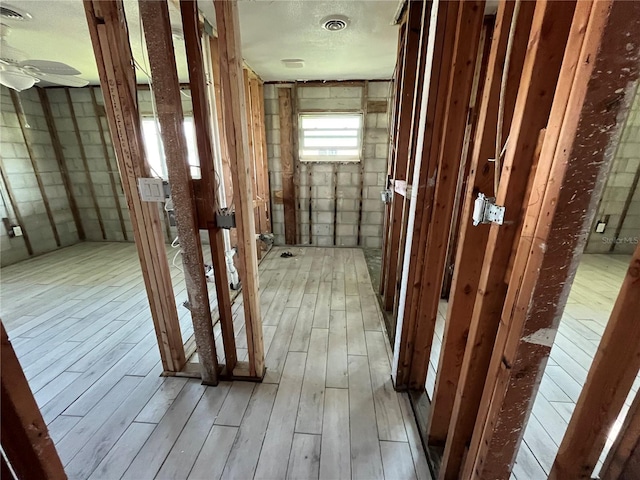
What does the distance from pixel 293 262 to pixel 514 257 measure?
3282mm

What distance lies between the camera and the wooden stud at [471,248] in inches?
32.1

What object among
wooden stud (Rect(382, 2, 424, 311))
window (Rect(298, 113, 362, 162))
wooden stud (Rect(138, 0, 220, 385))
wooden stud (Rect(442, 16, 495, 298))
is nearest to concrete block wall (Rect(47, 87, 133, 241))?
window (Rect(298, 113, 362, 162))

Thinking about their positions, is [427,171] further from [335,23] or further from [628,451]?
[335,23]

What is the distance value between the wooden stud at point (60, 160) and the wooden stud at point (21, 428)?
18.4ft

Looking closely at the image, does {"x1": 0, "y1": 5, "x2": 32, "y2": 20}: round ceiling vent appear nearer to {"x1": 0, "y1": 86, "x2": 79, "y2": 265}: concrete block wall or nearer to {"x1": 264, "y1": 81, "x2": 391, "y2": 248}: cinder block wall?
{"x1": 0, "y1": 86, "x2": 79, "y2": 265}: concrete block wall

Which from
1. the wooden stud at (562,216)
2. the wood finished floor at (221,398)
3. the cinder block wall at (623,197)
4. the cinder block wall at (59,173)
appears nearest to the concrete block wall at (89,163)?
the cinder block wall at (59,173)

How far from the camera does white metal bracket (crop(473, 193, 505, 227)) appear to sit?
81cm

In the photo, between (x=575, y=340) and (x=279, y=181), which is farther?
(x=279, y=181)

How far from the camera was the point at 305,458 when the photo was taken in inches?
51.6

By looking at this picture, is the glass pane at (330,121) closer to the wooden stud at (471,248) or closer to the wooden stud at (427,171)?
the wooden stud at (427,171)

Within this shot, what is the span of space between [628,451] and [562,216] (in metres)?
0.90

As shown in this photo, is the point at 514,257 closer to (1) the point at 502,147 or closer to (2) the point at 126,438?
(1) the point at 502,147

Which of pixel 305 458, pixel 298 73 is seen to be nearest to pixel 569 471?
pixel 305 458

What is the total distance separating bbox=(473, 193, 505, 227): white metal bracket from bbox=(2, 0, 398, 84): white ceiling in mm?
2021
